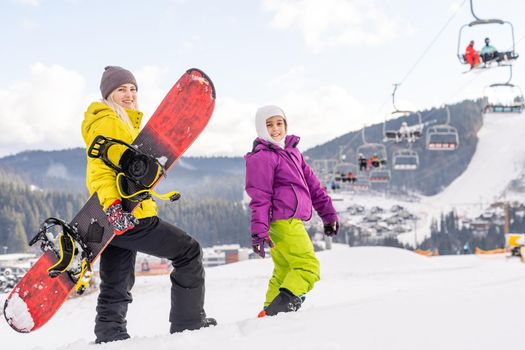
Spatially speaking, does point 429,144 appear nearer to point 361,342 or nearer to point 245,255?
point 361,342

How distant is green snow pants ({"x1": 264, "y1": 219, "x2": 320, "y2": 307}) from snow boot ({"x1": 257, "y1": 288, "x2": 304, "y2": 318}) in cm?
4

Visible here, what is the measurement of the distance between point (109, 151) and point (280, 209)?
1335 mm

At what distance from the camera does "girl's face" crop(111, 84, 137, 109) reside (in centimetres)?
371

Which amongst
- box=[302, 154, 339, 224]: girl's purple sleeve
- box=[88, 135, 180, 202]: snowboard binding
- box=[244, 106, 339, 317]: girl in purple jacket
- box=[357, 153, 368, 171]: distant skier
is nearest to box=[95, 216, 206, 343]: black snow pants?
box=[88, 135, 180, 202]: snowboard binding

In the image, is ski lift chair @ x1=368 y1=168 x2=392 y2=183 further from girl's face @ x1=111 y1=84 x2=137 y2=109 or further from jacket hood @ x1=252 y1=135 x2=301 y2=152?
girl's face @ x1=111 y1=84 x2=137 y2=109

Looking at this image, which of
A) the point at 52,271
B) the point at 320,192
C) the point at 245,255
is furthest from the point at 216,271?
the point at 245,255

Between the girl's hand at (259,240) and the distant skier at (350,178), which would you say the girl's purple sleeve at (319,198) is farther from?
the distant skier at (350,178)

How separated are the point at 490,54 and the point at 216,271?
9169 millimetres

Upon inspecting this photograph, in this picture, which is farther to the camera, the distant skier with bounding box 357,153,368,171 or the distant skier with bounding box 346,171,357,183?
the distant skier with bounding box 346,171,357,183

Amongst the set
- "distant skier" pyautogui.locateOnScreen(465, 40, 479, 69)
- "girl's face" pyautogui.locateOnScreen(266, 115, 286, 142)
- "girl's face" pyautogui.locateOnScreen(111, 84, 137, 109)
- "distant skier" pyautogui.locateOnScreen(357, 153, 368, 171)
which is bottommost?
"girl's face" pyautogui.locateOnScreen(266, 115, 286, 142)

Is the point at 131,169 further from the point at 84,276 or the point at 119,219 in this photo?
the point at 84,276

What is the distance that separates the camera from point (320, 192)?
14.8ft

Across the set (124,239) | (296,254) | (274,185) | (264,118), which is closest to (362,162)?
(264,118)

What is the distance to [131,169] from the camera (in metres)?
3.31
